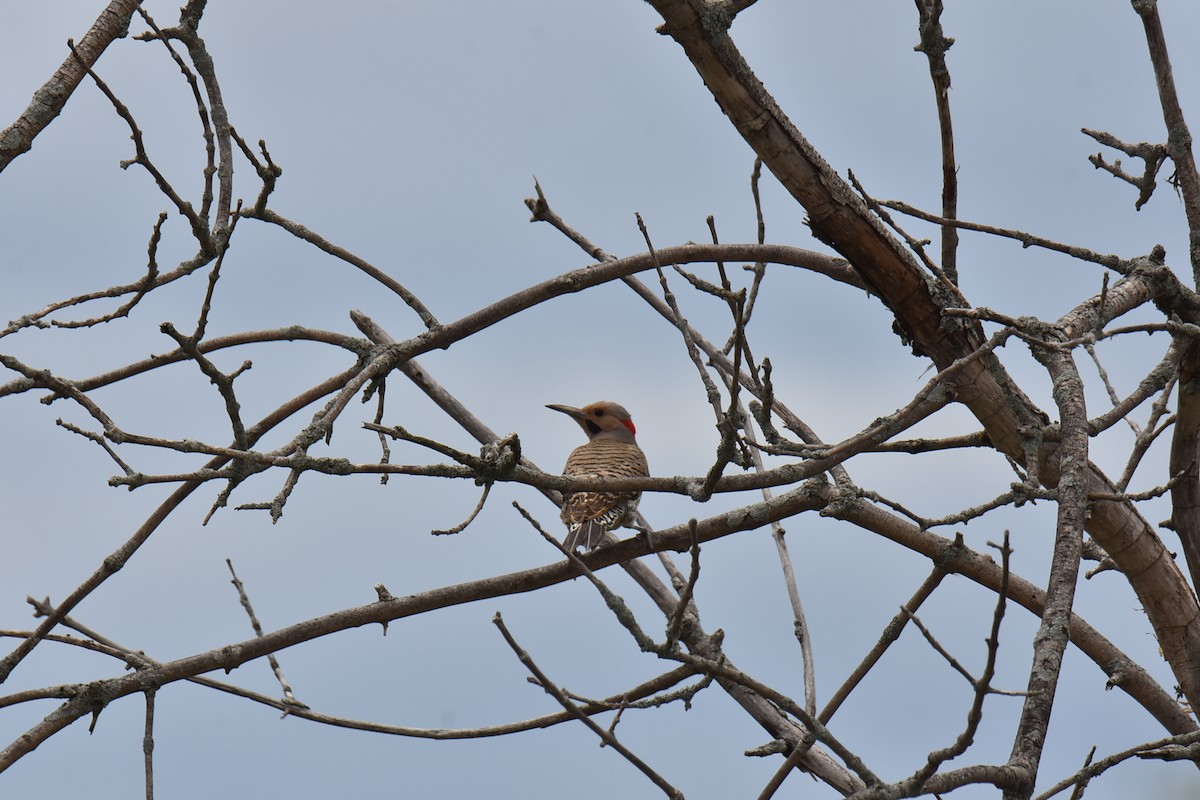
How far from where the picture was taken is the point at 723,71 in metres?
3.17

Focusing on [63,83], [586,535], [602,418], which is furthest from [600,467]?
[63,83]

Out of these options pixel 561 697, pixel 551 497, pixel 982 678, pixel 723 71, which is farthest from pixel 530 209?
pixel 982 678

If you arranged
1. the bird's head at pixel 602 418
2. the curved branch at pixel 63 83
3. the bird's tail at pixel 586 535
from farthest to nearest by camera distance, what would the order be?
the bird's head at pixel 602 418, the bird's tail at pixel 586 535, the curved branch at pixel 63 83

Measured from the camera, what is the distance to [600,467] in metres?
5.84

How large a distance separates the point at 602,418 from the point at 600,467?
94 cm

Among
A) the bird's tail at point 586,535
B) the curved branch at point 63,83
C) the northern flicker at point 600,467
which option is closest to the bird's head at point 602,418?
the northern flicker at point 600,467

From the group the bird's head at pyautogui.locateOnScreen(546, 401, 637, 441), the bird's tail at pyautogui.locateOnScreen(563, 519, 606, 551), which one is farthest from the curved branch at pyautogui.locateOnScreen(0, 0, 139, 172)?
the bird's head at pyautogui.locateOnScreen(546, 401, 637, 441)

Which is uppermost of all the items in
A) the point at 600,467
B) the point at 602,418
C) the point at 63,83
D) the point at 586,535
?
the point at 602,418

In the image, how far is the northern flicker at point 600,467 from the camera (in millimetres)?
4578

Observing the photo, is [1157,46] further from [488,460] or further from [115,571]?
[115,571]

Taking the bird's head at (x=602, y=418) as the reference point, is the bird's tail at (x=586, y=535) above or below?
below

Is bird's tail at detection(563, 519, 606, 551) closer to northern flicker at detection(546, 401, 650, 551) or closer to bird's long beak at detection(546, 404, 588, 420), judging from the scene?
northern flicker at detection(546, 401, 650, 551)

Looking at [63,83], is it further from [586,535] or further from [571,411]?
[571,411]

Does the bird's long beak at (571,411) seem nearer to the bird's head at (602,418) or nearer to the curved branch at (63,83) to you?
the bird's head at (602,418)
